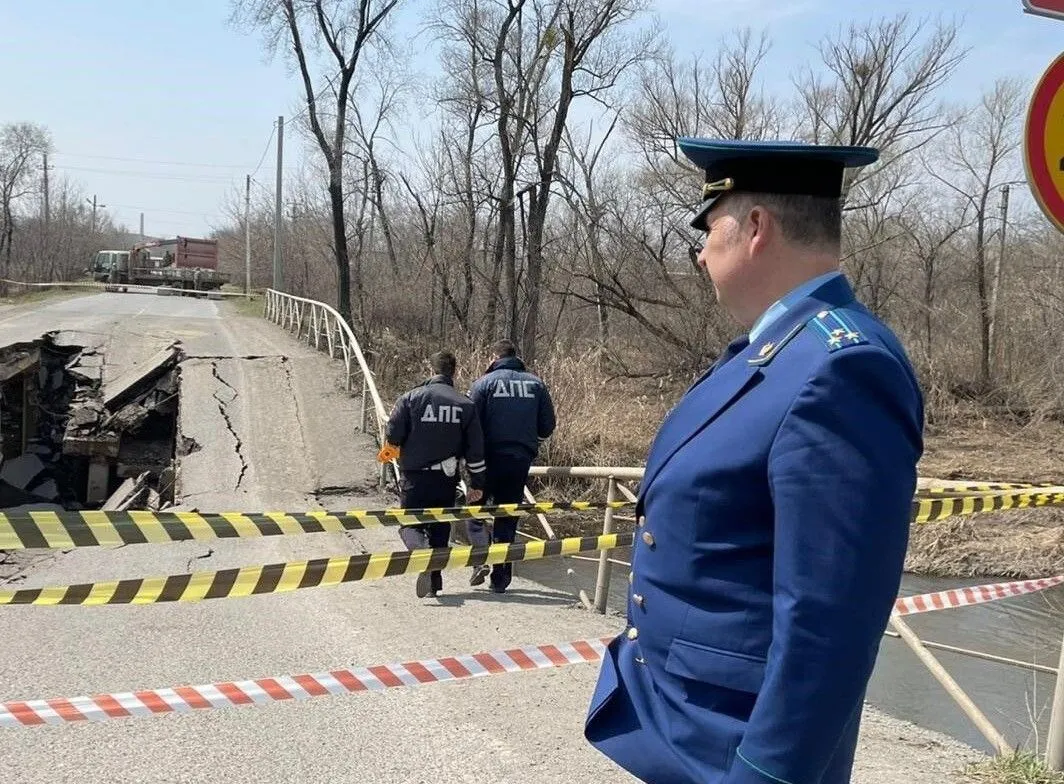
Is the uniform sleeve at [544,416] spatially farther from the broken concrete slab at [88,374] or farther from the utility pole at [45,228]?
the utility pole at [45,228]

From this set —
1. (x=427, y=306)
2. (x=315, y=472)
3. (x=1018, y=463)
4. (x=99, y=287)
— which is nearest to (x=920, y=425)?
(x=315, y=472)

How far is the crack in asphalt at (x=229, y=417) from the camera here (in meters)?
10.5

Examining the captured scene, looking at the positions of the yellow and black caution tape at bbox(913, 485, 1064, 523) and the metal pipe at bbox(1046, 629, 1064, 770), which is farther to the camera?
the yellow and black caution tape at bbox(913, 485, 1064, 523)

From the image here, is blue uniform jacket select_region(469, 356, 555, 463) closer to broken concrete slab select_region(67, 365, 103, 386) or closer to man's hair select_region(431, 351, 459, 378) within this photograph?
man's hair select_region(431, 351, 459, 378)

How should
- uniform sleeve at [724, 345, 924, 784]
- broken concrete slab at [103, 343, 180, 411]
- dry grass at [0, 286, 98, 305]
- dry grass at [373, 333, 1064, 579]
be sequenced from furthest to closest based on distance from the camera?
1. dry grass at [0, 286, 98, 305]
2. broken concrete slab at [103, 343, 180, 411]
3. dry grass at [373, 333, 1064, 579]
4. uniform sleeve at [724, 345, 924, 784]

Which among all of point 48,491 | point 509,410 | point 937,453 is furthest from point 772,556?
point 937,453

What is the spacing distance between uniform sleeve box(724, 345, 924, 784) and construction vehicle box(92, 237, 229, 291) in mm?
45932

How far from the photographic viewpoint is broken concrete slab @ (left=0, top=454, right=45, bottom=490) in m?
15.2

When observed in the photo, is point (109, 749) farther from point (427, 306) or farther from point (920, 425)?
point (427, 306)

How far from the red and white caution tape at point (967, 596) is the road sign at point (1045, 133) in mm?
2496

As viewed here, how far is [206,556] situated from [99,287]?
3441 centimetres

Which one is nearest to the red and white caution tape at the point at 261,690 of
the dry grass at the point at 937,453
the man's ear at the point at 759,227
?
the man's ear at the point at 759,227

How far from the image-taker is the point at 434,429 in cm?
670

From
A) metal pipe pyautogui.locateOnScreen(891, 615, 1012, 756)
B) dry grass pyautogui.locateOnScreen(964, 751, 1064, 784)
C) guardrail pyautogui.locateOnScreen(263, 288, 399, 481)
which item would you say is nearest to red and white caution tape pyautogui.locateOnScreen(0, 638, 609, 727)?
metal pipe pyautogui.locateOnScreen(891, 615, 1012, 756)
